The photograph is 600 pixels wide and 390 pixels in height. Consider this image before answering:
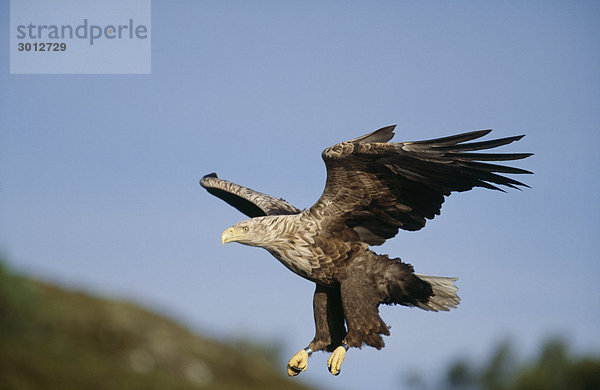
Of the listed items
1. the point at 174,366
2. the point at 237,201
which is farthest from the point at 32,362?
the point at 237,201

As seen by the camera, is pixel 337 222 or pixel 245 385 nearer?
pixel 337 222

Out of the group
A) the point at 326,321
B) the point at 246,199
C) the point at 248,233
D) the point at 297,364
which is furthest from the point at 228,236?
the point at 246,199

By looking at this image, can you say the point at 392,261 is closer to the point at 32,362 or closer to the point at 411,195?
the point at 411,195

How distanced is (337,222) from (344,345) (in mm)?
999

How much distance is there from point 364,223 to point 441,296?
3.72ft

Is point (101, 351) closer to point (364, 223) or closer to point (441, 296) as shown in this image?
point (441, 296)

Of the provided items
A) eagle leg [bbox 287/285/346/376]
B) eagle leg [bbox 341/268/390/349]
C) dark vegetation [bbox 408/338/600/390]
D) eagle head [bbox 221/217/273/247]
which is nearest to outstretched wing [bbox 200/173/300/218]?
eagle head [bbox 221/217/273/247]

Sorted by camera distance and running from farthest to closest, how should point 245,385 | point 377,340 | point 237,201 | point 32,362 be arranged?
point 245,385
point 32,362
point 237,201
point 377,340

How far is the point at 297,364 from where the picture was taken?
6273 millimetres

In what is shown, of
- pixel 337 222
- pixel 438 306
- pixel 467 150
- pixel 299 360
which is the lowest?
pixel 299 360

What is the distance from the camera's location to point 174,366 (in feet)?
147

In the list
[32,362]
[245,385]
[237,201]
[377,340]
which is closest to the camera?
[377,340]

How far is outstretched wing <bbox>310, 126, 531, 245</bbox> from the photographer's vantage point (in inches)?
240

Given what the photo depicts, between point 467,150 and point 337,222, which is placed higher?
point 467,150
